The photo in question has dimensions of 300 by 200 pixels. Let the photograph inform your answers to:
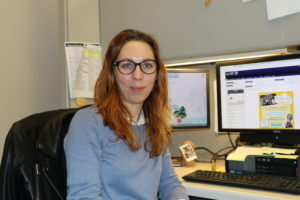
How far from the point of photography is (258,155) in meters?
1.19

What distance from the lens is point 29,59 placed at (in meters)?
1.64

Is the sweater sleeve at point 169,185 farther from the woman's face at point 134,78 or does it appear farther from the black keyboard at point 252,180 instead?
the woman's face at point 134,78

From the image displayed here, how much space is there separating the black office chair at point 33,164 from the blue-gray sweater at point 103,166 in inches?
1.5

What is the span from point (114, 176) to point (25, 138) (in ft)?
0.90

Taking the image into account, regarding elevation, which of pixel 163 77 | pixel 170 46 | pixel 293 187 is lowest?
pixel 293 187

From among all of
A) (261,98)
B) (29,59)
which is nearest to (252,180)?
(261,98)

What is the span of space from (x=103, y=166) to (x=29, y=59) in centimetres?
92

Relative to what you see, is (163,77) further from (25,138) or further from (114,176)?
(25,138)

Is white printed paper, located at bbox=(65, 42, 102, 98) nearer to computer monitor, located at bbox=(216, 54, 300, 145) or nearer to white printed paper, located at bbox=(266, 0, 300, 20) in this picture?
computer monitor, located at bbox=(216, 54, 300, 145)

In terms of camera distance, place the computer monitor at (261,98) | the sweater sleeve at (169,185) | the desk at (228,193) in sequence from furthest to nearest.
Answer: the computer monitor at (261,98) → the sweater sleeve at (169,185) → the desk at (228,193)

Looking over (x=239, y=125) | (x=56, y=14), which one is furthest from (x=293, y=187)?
(x=56, y=14)

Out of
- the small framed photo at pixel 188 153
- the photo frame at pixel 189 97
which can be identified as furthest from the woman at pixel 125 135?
the photo frame at pixel 189 97

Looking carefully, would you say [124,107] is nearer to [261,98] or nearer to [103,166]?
[103,166]

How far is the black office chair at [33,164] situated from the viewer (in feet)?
2.72
